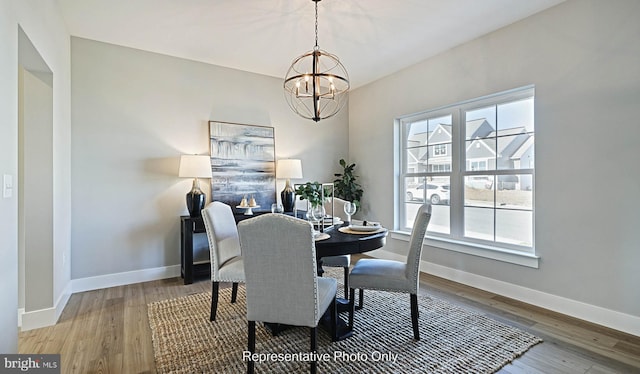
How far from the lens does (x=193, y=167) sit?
12.0ft

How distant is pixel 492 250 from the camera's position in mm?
3234

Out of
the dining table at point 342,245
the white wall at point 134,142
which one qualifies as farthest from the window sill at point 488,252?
the white wall at point 134,142

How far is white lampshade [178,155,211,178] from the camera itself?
3627mm

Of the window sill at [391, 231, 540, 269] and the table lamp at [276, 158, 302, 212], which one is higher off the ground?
the table lamp at [276, 158, 302, 212]

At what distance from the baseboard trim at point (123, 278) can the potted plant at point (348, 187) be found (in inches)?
104

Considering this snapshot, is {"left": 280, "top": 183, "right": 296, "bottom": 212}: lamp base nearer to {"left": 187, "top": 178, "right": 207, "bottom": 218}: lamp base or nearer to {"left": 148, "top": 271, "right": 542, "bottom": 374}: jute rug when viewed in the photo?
{"left": 187, "top": 178, "right": 207, "bottom": 218}: lamp base

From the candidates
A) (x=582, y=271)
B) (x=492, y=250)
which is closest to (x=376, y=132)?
(x=492, y=250)

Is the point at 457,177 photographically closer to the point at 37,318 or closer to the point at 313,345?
the point at 313,345

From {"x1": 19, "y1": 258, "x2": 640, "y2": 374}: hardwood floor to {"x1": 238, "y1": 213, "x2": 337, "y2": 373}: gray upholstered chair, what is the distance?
0.85 metres

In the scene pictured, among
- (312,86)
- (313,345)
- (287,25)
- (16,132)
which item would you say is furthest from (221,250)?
(287,25)

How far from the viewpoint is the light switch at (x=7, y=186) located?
1.55m

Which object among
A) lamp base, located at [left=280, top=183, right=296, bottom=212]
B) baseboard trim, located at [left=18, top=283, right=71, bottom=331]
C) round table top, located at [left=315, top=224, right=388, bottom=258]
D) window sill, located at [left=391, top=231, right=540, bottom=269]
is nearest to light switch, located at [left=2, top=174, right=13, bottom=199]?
baseboard trim, located at [left=18, top=283, right=71, bottom=331]

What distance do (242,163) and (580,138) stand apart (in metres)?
3.71

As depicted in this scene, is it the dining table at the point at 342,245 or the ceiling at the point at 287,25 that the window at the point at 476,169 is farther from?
the dining table at the point at 342,245
